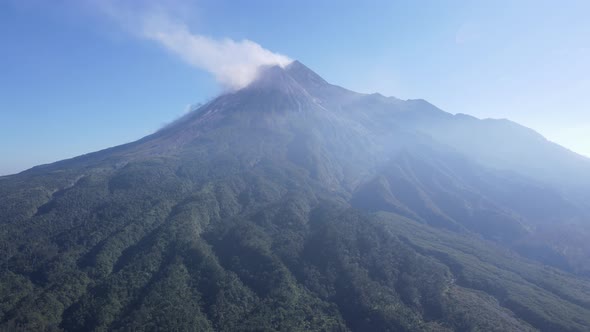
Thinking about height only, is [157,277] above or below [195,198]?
below

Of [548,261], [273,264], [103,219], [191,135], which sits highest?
[191,135]

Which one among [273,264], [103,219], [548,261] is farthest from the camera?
[548,261]

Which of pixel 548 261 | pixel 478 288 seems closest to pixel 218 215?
pixel 478 288

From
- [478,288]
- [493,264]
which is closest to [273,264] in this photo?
[478,288]

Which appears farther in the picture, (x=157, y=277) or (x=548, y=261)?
(x=548, y=261)

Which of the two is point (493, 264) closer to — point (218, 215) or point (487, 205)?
point (487, 205)

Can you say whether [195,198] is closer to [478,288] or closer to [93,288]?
[93,288]

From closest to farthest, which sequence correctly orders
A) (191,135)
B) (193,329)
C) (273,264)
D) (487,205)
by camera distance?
(193,329) < (273,264) < (487,205) < (191,135)
